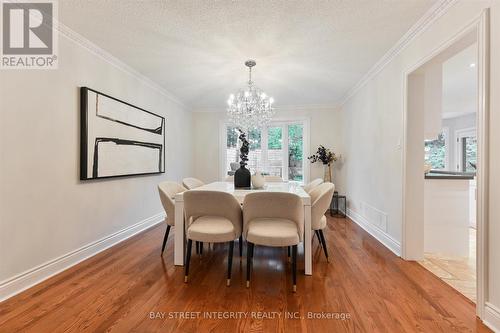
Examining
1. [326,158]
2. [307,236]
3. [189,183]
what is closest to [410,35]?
[307,236]

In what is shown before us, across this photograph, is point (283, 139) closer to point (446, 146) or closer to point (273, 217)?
point (273, 217)

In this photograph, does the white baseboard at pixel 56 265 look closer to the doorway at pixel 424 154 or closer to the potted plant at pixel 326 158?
the doorway at pixel 424 154

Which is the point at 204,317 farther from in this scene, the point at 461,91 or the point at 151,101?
the point at 461,91

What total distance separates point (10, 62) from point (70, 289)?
200 centimetres

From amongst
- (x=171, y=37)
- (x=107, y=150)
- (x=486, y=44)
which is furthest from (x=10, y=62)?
(x=486, y=44)

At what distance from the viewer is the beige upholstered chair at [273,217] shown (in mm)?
2016

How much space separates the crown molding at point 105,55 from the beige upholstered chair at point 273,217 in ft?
8.10

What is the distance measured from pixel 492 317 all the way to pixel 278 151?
180 inches

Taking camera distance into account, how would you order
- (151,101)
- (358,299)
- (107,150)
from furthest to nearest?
(151,101) → (107,150) → (358,299)

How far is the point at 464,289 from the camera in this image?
6.77ft

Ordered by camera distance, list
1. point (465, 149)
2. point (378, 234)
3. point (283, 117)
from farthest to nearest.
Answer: point (465, 149) < point (283, 117) < point (378, 234)

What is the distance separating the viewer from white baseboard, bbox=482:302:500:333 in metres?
1.53

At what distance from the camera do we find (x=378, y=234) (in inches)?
131

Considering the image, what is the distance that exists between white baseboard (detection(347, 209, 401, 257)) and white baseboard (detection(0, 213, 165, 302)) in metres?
3.54
